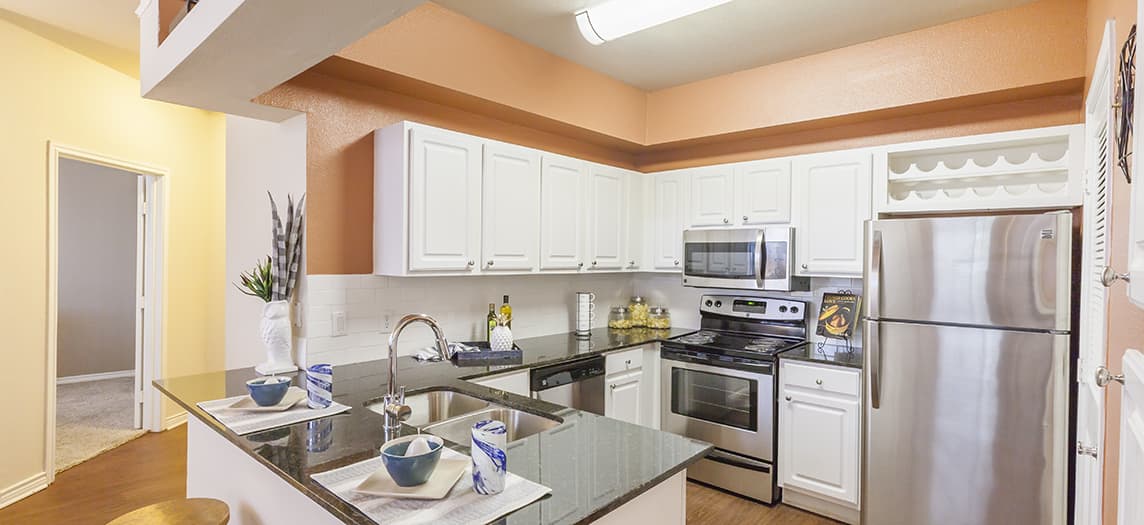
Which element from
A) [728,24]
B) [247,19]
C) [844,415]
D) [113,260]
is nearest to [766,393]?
Answer: [844,415]

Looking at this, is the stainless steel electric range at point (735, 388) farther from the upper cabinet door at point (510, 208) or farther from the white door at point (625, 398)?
the upper cabinet door at point (510, 208)

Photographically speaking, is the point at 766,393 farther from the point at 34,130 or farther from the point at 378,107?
the point at 34,130

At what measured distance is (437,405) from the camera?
89.7 inches

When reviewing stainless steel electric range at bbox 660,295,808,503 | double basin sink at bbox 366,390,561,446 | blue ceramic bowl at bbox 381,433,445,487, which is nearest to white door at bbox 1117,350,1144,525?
blue ceramic bowl at bbox 381,433,445,487

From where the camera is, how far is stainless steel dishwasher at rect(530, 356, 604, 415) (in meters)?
2.79

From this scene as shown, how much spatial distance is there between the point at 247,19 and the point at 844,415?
3062mm

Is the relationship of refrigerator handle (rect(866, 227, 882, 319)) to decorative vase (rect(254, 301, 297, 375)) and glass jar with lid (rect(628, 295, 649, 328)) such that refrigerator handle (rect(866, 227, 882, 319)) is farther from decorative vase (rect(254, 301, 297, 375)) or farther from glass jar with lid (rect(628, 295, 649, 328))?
decorative vase (rect(254, 301, 297, 375))

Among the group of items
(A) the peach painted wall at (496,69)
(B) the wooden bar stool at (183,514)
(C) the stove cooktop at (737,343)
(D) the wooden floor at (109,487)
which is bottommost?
(D) the wooden floor at (109,487)

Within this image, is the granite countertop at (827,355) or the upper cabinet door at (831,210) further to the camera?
the upper cabinet door at (831,210)

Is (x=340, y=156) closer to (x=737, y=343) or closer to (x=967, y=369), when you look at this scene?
(x=737, y=343)

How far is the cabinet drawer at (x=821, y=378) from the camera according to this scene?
283 cm

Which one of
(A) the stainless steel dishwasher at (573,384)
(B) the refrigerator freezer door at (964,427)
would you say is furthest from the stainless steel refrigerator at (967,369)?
(A) the stainless steel dishwasher at (573,384)

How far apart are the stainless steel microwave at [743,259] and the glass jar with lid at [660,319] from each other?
50 cm

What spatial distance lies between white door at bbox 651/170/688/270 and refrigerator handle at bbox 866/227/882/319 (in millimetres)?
1327
